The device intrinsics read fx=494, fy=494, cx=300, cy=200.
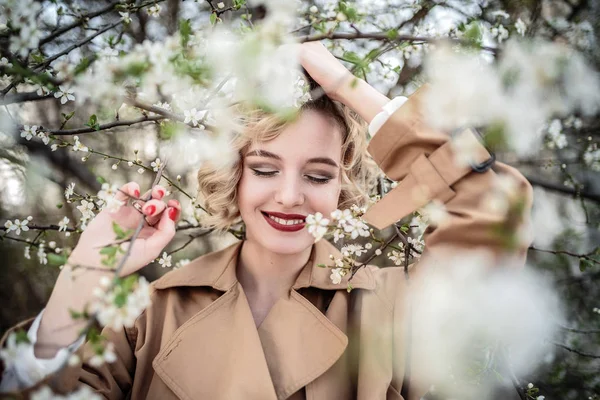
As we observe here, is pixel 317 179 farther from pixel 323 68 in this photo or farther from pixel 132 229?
pixel 132 229

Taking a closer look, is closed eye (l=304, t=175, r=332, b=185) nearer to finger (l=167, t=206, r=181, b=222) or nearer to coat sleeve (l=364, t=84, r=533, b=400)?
coat sleeve (l=364, t=84, r=533, b=400)

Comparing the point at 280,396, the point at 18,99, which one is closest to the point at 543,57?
the point at 280,396

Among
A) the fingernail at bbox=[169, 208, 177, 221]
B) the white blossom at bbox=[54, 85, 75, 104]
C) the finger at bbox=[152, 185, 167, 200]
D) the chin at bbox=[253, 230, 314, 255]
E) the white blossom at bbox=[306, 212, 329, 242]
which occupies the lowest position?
the chin at bbox=[253, 230, 314, 255]

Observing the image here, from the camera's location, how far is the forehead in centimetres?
161

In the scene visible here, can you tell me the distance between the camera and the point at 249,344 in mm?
1625

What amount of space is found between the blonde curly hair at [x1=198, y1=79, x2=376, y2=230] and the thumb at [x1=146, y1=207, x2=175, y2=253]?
0.45m

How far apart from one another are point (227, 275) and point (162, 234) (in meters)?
0.51

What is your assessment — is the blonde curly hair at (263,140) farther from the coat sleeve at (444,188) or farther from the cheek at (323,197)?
the coat sleeve at (444,188)

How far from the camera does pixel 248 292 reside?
1.85 meters

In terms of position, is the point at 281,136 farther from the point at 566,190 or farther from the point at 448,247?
the point at 566,190

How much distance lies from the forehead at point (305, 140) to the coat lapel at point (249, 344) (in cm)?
47

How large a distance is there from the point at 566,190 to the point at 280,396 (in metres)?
2.05

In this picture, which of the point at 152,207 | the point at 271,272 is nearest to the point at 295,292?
the point at 271,272

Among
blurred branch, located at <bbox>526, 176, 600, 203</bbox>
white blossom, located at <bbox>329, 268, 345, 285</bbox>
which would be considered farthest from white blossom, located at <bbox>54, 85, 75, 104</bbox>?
blurred branch, located at <bbox>526, 176, 600, 203</bbox>
